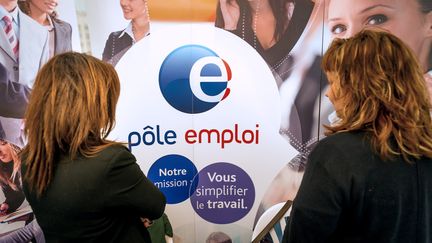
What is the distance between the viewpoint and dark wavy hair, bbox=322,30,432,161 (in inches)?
35.6

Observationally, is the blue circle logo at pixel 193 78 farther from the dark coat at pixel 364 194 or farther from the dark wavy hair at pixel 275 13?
the dark coat at pixel 364 194

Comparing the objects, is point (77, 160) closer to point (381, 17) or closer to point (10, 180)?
point (10, 180)

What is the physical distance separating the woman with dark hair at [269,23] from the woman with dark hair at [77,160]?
1.19m

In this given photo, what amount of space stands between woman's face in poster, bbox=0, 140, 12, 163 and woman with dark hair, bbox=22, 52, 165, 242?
4.10 feet

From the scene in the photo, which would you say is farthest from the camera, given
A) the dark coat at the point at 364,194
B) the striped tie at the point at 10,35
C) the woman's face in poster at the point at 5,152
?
the woman's face in poster at the point at 5,152

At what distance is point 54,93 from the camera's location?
0.97m

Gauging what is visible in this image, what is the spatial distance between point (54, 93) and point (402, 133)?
3.15 feet

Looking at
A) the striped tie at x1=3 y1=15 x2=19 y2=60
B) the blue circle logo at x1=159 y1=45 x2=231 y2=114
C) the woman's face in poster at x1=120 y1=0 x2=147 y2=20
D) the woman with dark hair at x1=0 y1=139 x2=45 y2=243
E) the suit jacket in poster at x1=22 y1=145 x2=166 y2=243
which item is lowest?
the woman with dark hair at x1=0 y1=139 x2=45 y2=243

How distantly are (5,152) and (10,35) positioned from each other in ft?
2.30

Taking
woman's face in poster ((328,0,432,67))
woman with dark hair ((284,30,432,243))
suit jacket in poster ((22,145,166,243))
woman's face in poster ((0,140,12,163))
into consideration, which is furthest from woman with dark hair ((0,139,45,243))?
woman's face in poster ((328,0,432,67))

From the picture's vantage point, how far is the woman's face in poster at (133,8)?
201cm

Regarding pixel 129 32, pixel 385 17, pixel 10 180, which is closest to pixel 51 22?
pixel 129 32

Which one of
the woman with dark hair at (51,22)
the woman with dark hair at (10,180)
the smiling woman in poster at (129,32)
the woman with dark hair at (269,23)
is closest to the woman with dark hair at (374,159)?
the woman with dark hair at (269,23)

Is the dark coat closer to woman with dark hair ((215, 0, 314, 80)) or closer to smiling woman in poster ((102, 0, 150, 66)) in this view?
woman with dark hair ((215, 0, 314, 80))
